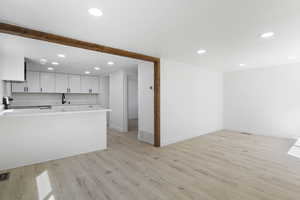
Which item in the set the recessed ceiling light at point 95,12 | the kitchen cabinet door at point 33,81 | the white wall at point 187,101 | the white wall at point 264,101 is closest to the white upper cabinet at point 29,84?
the kitchen cabinet door at point 33,81

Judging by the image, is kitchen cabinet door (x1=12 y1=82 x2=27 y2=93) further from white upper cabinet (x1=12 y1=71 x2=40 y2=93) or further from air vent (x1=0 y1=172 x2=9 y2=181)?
air vent (x1=0 y1=172 x2=9 y2=181)

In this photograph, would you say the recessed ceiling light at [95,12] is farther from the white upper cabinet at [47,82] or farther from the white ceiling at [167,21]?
the white upper cabinet at [47,82]

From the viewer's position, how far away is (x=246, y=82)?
535 cm

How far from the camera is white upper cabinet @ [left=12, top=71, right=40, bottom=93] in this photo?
5.22m

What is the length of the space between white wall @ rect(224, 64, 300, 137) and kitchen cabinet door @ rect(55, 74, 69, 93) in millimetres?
6751

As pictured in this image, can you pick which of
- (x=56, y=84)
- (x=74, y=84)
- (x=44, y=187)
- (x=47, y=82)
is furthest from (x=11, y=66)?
(x=44, y=187)

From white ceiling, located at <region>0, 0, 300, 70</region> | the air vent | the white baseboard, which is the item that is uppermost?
white ceiling, located at <region>0, 0, 300, 70</region>

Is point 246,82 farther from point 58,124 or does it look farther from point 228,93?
point 58,124

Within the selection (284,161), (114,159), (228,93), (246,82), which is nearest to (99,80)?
(114,159)

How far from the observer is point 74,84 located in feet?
20.9

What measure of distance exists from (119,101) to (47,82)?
3089 mm

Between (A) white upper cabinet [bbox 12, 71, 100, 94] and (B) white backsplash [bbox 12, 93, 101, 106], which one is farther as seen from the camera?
(B) white backsplash [bbox 12, 93, 101, 106]

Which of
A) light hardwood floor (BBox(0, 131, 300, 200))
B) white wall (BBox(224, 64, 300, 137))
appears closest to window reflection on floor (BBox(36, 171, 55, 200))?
light hardwood floor (BBox(0, 131, 300, 200))

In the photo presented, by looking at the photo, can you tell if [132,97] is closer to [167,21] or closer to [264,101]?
[264,101]
